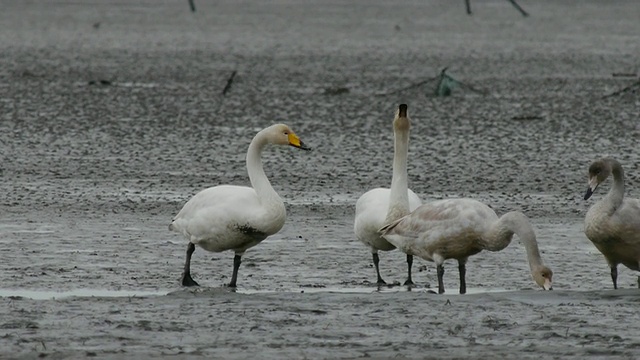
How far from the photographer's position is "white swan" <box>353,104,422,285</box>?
1105cm

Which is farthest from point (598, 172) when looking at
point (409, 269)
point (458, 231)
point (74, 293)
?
point (74, 293)

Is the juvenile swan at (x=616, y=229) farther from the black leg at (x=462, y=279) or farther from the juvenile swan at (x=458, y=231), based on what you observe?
the black leg at (x=462, y=279)

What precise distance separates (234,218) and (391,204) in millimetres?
1160

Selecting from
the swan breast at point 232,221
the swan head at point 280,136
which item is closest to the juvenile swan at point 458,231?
the swan breast at point 232,221

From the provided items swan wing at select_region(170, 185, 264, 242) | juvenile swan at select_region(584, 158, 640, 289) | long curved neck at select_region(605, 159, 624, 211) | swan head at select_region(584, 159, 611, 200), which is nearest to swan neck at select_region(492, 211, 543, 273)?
juvenile swan at select_region(584, 158, 640, 289)

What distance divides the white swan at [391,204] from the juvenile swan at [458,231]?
0.42 metres

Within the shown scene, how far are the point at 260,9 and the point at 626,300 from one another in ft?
230

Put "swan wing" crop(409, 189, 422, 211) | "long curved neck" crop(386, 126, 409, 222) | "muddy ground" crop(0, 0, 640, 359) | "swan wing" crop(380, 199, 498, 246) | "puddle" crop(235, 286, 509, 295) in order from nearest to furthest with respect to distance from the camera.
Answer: "muddy ground" crop(0, 0, 640, 359), "swan wing" crop(380, 199, 498, 246), "puddle" crop(235, 286, 509, 295), "long curved neck" crop(386, 126, 409, 222), "swan wing" crop(409, 189, 422, 211)

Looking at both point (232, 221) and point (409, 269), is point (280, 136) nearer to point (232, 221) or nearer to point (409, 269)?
point (232, 221)

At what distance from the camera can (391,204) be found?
36.3 feet

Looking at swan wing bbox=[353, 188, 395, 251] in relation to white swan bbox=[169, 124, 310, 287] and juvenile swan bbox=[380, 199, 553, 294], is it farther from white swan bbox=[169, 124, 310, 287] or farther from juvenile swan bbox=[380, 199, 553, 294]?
white swan bbox=[169, 124, 310, 287]

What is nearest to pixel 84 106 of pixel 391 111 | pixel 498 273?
pixel 391 111

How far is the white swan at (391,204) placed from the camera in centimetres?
1105

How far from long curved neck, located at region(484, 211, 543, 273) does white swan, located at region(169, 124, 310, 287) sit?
5.13 feet
